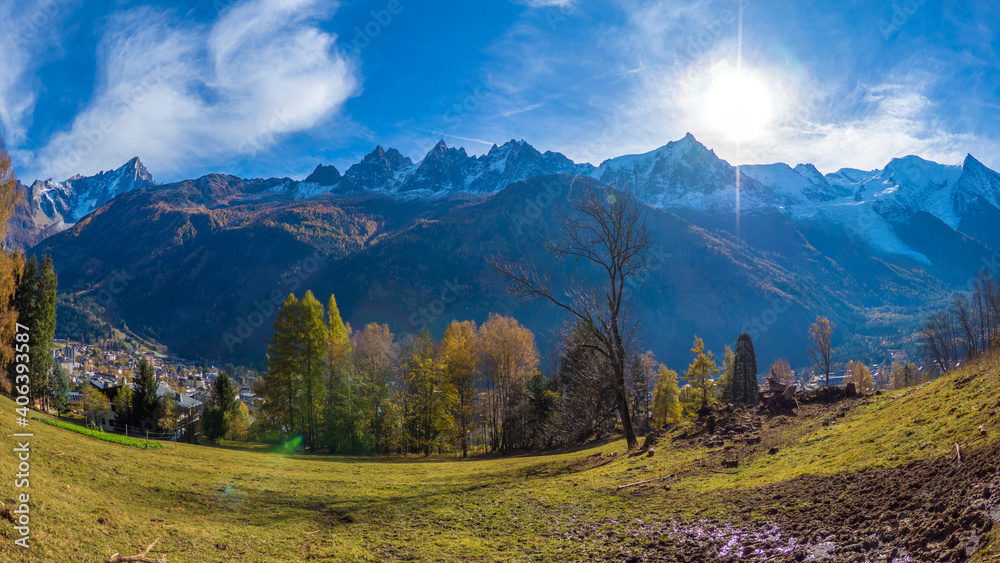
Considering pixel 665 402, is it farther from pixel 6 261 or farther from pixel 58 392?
pixel 58 392

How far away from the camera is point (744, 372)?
173ft

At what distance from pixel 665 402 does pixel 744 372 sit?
12.0 metres

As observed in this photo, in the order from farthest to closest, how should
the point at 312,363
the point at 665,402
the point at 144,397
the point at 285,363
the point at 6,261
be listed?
1. the point at 665,402
2. the point at 144,397
3. the point at 312,363
4. the point at 285,363
5. the point at 6,261

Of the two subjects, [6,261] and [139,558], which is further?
[6,261]

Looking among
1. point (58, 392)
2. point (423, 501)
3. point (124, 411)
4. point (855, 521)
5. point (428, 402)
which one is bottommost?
point (423, 501)

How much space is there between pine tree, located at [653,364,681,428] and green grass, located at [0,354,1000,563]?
1331 inches

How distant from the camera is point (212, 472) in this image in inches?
651

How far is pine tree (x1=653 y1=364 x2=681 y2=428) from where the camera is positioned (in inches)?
1928

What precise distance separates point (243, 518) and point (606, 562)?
9.37m

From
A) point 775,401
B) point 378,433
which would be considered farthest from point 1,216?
point 775,401

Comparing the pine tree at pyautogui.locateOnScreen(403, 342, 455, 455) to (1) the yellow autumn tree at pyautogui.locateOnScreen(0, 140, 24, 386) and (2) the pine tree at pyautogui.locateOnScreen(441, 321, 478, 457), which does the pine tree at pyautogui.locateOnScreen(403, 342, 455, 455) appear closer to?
(2) the pine tree at pyautogui.locateOnScreen(441, 321, 478, 457)

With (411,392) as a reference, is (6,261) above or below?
above

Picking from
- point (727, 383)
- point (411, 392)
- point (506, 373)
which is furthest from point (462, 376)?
point (727, 383)

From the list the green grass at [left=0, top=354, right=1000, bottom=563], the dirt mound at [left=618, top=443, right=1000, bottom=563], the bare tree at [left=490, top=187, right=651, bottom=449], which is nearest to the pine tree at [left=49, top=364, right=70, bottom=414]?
the green grass at [left=0, top=354, right=1000, bottom=563]
